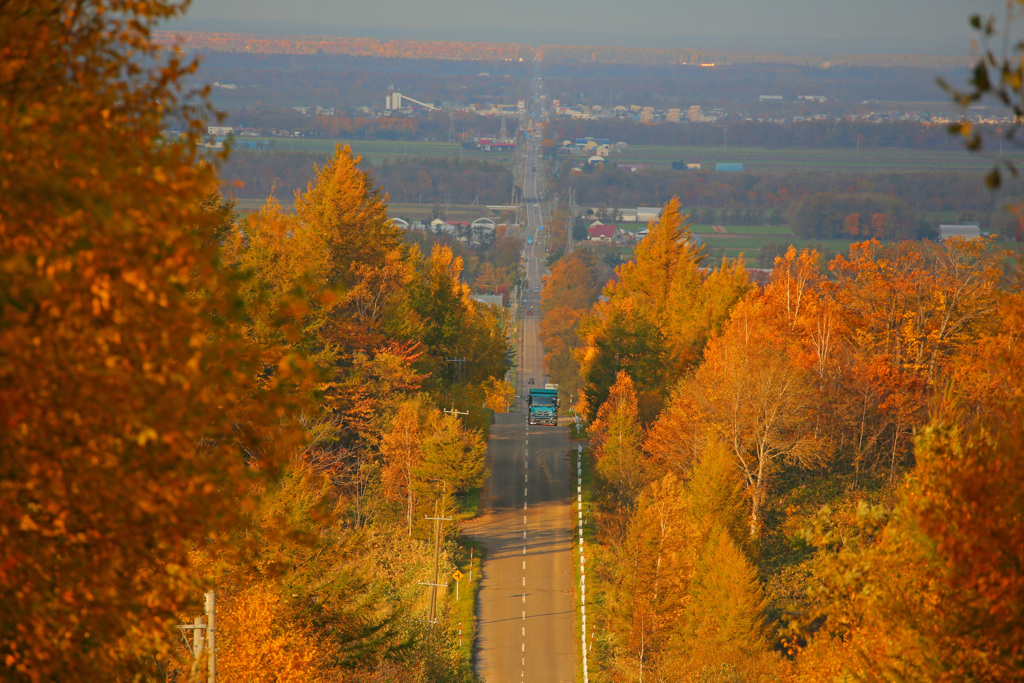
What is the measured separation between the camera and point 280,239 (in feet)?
103

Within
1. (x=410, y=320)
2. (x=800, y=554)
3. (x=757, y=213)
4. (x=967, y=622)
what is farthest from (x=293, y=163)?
(x=967, y=622)

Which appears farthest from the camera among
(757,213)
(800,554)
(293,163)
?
(757,213)

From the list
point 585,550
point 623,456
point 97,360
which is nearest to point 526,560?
point 585,550

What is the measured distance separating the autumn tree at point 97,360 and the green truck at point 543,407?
44.9 meters

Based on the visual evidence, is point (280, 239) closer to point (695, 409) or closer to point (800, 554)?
point (695, 409)

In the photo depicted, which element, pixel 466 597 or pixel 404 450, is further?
pixel 404 450

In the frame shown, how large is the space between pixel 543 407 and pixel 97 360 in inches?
1798

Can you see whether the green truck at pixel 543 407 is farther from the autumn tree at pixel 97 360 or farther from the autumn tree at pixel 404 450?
the autumn tree at pixel 97 360

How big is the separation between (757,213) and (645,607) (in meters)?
184

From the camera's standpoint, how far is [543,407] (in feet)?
165

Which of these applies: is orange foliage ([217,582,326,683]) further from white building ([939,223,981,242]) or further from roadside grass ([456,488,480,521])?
white building ([939,223,981,242])

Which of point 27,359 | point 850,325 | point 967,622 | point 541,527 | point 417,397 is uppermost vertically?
point 27,359

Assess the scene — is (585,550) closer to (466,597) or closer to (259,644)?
(466,597)

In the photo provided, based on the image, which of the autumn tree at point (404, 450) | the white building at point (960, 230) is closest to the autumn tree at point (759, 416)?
the autumn tree at point (404, 450)
